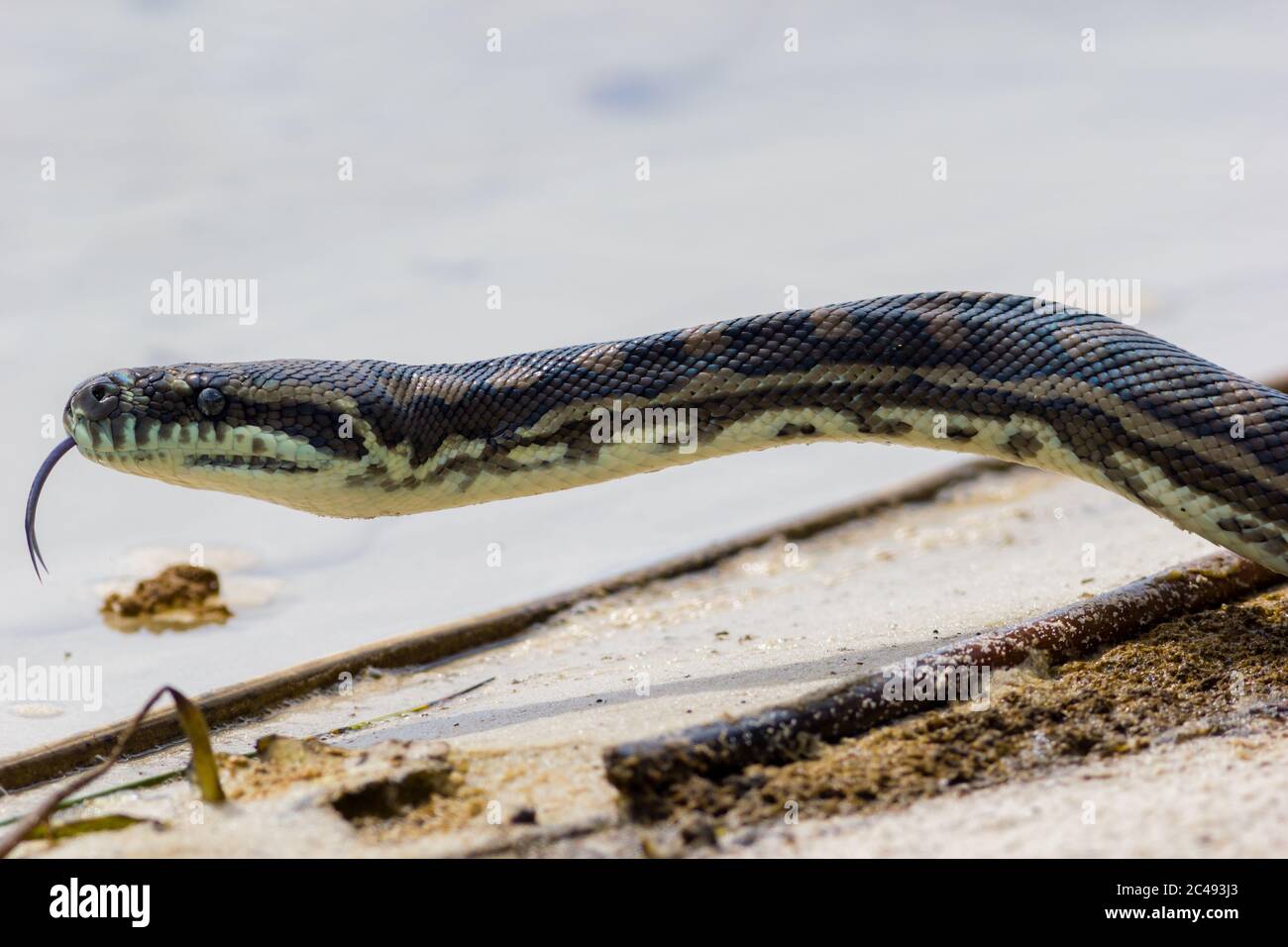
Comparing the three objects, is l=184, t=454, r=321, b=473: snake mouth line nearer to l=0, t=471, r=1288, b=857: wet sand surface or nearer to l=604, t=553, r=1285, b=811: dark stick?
l=0, t=471, r=1288, b=857: wet sand surface

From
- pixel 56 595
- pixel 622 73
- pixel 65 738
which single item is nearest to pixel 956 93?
pixel 622 73

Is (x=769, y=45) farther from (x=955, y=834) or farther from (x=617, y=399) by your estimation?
(x=955, y=834)

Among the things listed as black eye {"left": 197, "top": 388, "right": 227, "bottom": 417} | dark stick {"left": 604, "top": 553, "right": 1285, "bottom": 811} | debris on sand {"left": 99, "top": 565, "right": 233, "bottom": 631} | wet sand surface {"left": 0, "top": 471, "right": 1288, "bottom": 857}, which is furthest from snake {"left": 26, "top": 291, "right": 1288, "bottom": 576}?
debris on sand {"left": 99, "top": 565, "right": 233, "bottom": 631}

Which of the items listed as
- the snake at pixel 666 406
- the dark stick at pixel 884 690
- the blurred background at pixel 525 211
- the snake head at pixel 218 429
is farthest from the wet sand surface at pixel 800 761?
the blurred background at pixel 525 211

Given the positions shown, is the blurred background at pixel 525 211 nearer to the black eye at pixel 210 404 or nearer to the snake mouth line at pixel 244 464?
the snake mouth line at pixel 244 464

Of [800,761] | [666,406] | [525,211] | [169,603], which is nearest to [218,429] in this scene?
[169,603]

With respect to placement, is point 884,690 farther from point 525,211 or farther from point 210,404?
point 525,211

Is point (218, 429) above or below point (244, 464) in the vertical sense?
above
